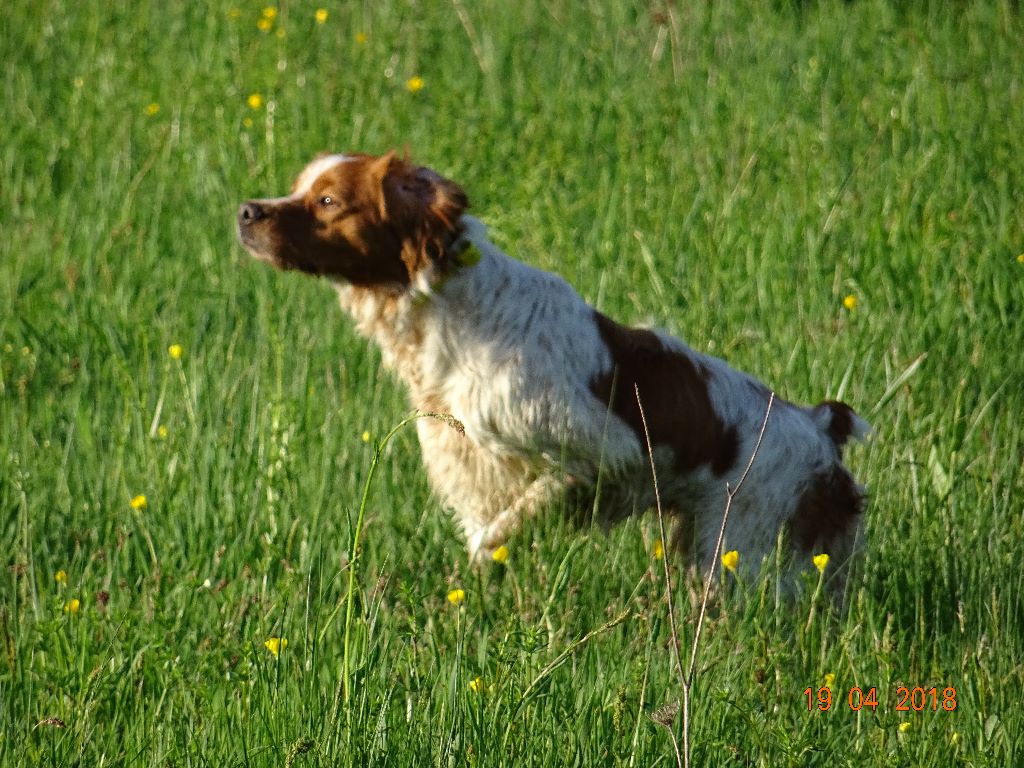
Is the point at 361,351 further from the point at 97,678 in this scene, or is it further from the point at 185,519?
the point at 97,678

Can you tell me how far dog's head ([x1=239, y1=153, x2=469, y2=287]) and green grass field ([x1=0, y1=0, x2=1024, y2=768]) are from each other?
1.05 ft

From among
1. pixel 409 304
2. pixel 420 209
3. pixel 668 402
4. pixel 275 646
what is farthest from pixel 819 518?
pixel 275 646

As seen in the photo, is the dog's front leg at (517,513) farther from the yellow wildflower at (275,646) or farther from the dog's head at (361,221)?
the yellow wildflower at (275,646)

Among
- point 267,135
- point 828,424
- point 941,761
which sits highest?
point 267,135

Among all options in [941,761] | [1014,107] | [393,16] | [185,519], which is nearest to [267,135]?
[393,16]

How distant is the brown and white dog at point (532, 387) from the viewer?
12.9 ft

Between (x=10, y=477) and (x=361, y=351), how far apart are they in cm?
161

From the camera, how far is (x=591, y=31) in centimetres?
815

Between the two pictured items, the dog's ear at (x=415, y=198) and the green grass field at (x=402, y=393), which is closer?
the green grass field at (x=402, y=393)
